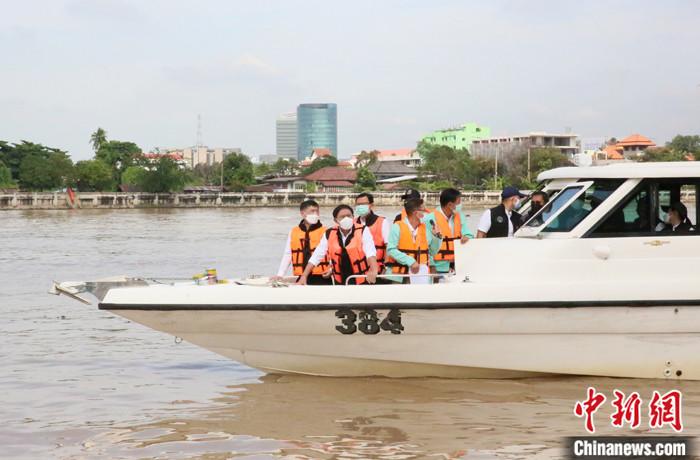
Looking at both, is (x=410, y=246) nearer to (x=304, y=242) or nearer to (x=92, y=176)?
(x=304, y=242)

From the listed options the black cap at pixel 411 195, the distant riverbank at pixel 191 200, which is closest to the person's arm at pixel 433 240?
the black cap at pixel 411 195

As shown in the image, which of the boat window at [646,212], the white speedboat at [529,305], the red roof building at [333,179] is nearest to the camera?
the white speedboat at [529,305]

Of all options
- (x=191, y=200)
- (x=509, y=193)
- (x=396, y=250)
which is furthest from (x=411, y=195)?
(x=191, y=200)

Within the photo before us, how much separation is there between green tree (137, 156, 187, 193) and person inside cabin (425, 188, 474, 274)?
285 ft

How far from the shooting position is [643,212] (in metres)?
8.11

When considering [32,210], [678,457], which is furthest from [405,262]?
[32,210]

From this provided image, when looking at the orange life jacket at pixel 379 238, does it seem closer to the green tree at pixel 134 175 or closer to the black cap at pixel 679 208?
the black cap at pixel 679 208

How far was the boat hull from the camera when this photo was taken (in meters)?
8.03

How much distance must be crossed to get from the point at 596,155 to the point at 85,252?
2396 cm

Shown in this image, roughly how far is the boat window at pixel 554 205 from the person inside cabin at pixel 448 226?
73 cm

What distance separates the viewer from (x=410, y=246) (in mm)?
8633

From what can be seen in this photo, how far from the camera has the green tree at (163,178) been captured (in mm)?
94000

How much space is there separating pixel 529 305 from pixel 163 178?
88.2m

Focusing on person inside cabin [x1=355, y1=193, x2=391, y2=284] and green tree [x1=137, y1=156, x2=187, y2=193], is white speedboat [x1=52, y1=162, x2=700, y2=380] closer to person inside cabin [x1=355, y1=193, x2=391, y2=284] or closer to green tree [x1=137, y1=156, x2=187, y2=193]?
person inside cabin [x1=355, y1=193, x2=391, y2=284]
